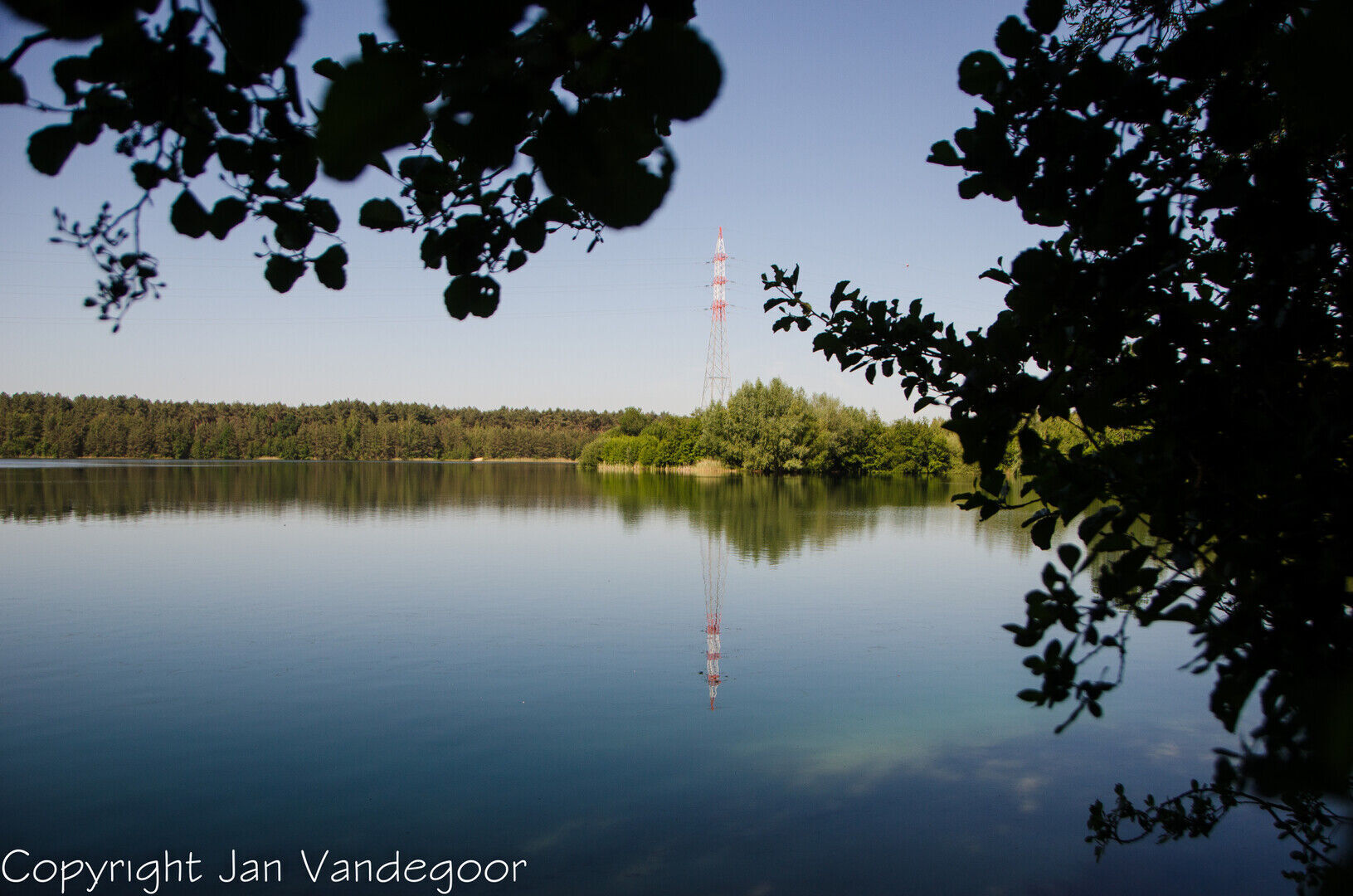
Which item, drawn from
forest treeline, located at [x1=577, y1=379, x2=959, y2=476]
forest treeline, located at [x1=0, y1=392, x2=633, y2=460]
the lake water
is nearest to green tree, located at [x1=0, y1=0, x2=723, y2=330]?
the lake water

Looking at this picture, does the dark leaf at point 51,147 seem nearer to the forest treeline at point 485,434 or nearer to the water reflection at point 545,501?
the water reflection at point 545,501

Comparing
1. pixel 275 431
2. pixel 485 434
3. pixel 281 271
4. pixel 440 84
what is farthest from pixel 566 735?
pixel 485 434

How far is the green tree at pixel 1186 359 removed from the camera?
1342 millimetres

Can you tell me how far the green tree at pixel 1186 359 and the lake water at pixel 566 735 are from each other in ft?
13.4

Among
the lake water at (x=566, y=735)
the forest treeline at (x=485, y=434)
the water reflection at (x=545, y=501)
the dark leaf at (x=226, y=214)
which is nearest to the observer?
the dark leaf at (x=226, y=214)

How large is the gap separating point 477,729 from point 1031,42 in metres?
6.94

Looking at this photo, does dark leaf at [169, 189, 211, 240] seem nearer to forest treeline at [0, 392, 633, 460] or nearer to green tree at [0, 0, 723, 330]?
green tree at [0, 0, 723, 330]

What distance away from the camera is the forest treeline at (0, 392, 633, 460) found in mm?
76938

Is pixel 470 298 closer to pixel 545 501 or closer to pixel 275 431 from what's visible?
pixel 545 501

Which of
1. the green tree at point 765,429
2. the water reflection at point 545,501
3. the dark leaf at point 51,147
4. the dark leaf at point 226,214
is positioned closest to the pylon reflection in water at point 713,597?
the water reflection at point 545,501

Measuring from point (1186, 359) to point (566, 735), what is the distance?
646cm

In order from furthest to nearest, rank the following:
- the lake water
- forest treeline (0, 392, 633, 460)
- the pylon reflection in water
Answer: forest treeline (0, 392, 633, 460), the pylon reflection in water, the lake water

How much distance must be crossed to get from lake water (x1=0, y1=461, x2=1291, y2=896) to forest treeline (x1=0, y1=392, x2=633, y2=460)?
76511 mm

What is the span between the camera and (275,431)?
96938 mm
